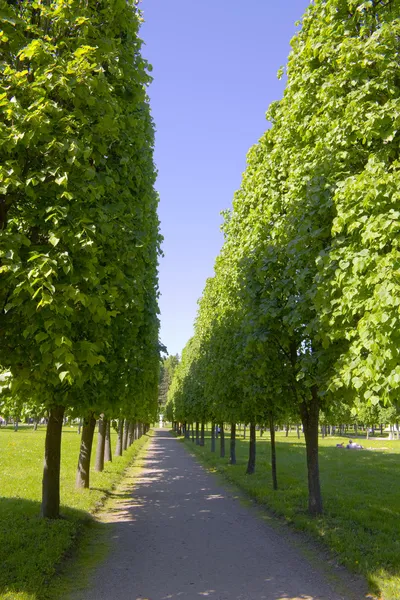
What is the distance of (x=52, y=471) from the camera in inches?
432

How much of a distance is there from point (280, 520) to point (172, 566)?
483 centimetres

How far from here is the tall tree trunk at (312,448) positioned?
12055 mm

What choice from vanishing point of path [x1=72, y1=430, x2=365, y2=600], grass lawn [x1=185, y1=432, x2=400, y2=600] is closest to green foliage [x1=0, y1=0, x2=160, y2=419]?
vanishing point of path [x1=72, y1=430, x2=365, y2=600]

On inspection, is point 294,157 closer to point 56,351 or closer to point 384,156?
point 384,156

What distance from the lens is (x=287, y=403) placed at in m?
13.3

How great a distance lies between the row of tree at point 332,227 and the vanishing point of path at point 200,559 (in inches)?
103

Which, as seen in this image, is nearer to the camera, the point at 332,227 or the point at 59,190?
the point at 59,190

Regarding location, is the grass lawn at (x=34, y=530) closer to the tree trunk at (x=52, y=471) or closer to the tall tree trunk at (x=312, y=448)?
the tree trunk at (x=52, y=471)

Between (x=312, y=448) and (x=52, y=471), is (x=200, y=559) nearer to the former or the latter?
(x=52, y=471)

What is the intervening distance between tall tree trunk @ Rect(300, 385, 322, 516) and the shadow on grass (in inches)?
219

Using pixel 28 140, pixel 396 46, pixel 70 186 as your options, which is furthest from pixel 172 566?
pixel 396 46

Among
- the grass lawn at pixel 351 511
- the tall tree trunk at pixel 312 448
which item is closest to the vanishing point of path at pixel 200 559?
the grass lawn at pixel 351 511

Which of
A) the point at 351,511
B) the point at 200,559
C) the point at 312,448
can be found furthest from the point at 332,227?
the point at 351,511

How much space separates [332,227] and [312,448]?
270 inches
